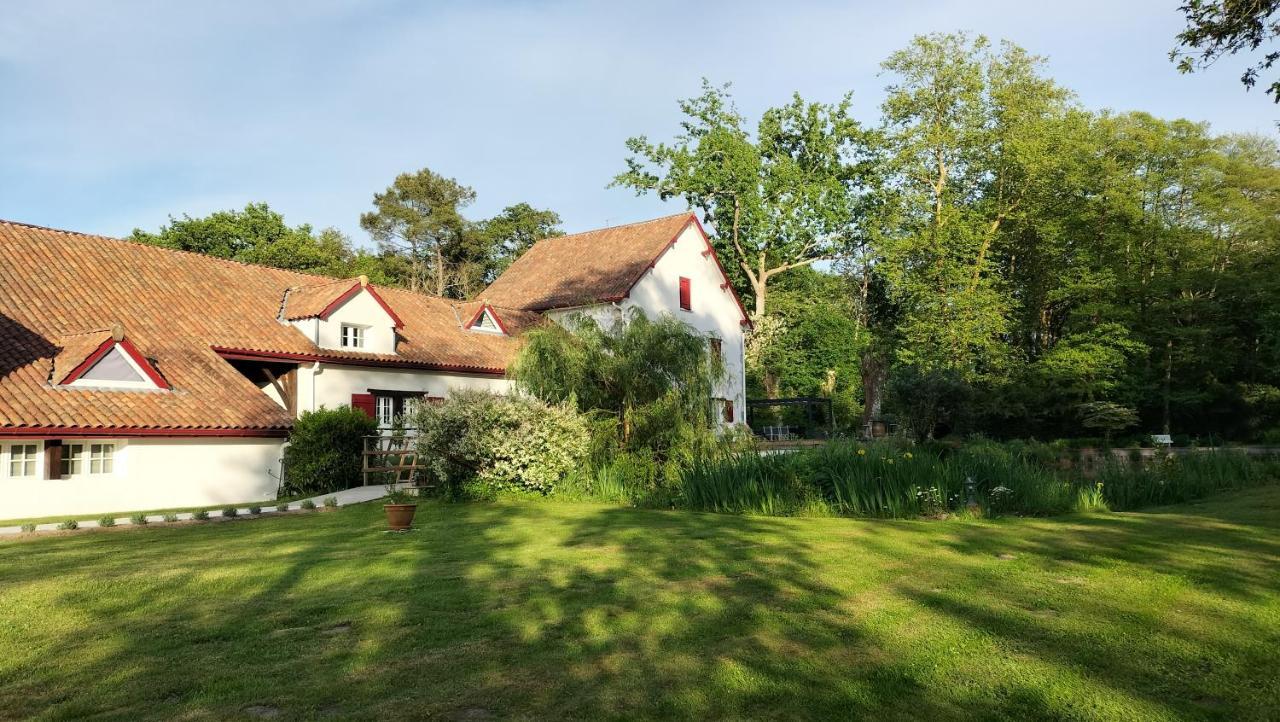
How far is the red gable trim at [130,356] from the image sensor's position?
16562 mm

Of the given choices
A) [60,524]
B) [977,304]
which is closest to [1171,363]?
[977,304]

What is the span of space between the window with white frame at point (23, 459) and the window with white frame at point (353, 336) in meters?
8.01

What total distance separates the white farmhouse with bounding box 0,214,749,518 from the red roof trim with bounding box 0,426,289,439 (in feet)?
0.10

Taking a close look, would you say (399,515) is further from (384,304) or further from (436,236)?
(436,236)

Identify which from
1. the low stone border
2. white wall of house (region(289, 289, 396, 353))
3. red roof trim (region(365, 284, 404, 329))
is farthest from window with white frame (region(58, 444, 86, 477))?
red roof trim (region(365, 284, 404, 329))

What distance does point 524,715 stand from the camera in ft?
13.7

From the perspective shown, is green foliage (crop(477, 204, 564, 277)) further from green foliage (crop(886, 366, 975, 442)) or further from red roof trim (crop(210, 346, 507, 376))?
green foliage (crop(886, 366, 975, 442))

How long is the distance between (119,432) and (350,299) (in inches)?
300

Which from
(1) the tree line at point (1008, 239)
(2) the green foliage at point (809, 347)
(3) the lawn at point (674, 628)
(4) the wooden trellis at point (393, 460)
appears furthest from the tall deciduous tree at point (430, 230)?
(3) the lawn at point (674, 628)

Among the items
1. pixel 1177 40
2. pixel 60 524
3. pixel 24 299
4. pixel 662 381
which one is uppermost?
pixel 1177 40

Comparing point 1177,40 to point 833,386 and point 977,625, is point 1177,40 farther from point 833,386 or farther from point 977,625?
point 833,386

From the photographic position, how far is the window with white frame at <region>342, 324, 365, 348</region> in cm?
2291

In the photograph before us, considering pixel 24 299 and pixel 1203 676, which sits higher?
pixel 24 299

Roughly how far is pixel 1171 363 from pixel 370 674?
36951 millimetres
